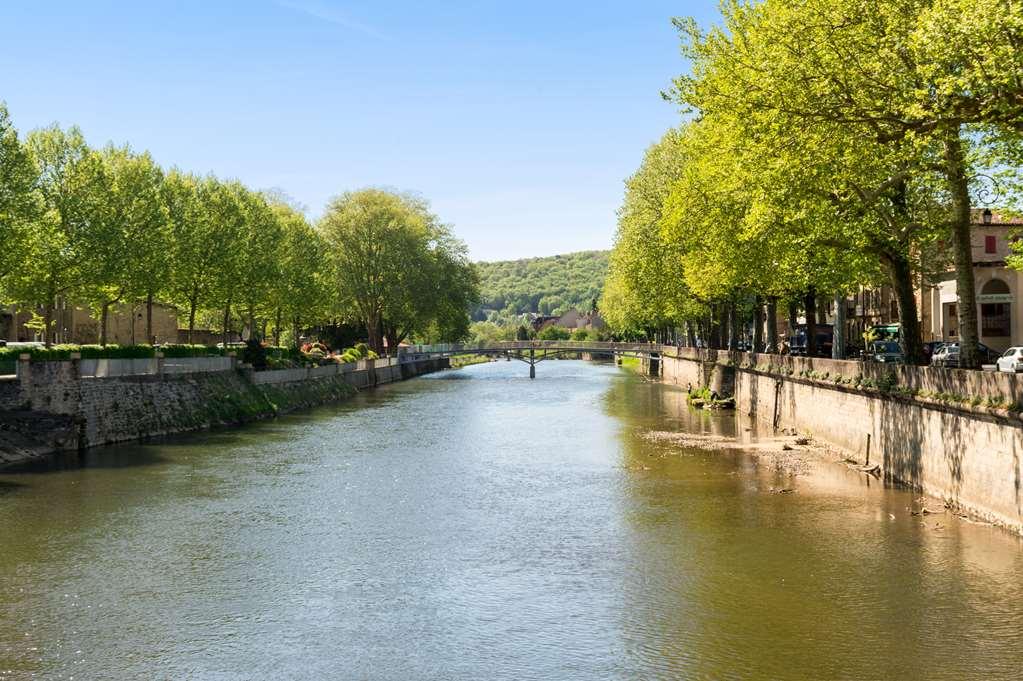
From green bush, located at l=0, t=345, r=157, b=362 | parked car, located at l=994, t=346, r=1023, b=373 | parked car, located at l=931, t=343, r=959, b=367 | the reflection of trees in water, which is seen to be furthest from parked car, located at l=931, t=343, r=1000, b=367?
green bush, located at l=0, t=345, r=157, b=362

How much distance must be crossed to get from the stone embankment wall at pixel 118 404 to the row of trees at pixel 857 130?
1144 inches

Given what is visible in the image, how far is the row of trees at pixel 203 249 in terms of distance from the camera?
166 feet

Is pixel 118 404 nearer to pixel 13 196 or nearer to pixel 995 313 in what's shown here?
pixel 13 196

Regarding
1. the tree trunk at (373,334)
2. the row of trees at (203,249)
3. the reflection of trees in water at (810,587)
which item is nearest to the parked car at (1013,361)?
the reflection of trees in water at (810,587)

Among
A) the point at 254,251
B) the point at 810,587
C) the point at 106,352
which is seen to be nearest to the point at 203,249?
the point at 254,251

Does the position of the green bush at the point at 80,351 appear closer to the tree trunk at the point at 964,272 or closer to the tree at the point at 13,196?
the tree at the point at 13,196

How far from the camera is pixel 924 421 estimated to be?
94.9 ft

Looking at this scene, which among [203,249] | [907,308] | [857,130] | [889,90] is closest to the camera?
[889,90]

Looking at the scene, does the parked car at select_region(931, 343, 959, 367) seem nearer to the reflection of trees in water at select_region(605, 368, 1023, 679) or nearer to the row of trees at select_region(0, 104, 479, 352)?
the reflection of trees in water at select_region(605, 368, 1023, 679)

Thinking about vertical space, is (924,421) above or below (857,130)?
below

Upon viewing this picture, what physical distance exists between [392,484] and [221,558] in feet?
35.6

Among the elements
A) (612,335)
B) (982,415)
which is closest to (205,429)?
(982,415)

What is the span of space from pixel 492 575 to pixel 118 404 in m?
30.5

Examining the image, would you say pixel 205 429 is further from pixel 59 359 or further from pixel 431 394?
pixel 431 394
